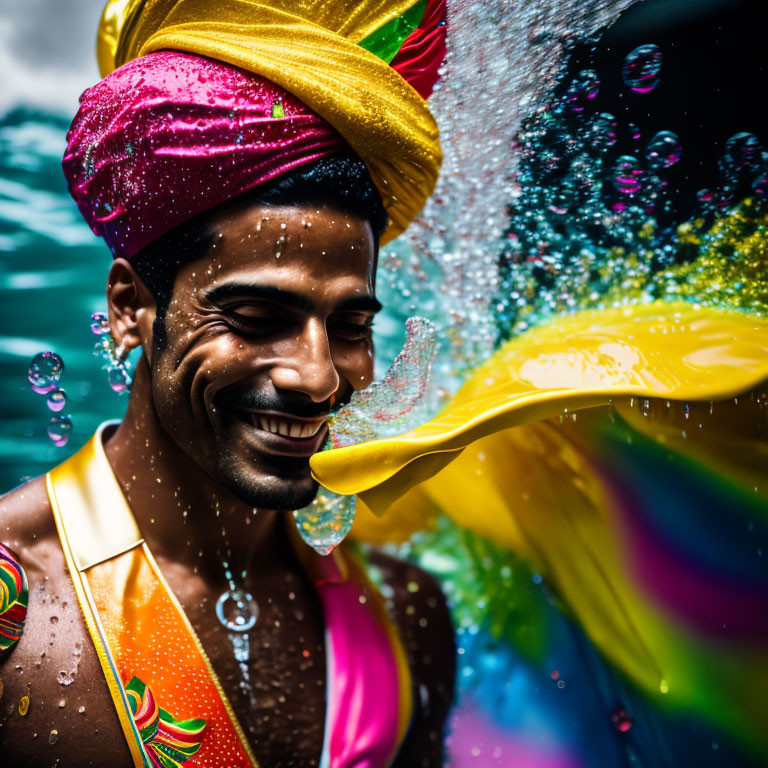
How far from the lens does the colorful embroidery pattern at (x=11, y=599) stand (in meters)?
1.02

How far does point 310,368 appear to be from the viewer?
3.51 ft

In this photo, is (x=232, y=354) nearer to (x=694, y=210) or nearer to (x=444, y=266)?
(x=444, y=266)

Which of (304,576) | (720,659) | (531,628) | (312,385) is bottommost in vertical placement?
(720,659)

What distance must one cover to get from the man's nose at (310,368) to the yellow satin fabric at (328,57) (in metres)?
0.28

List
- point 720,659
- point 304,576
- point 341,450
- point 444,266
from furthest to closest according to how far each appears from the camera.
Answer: point 444,266 → point 304,576 → point 720,659 → point 341,450

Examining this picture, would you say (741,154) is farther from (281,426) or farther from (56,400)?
(56,400)

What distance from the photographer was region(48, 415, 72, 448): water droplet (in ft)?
5.35

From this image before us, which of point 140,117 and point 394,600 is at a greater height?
point 140,117

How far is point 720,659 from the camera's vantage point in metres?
1.15

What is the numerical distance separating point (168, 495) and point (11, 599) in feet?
0.89

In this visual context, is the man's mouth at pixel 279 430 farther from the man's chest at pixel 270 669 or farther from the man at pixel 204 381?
the man's chest at pixel 270 669

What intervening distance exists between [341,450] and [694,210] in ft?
2.18

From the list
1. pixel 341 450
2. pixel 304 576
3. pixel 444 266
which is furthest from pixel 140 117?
pixel 304 576

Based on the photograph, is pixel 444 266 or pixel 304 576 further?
pixel 444 266
